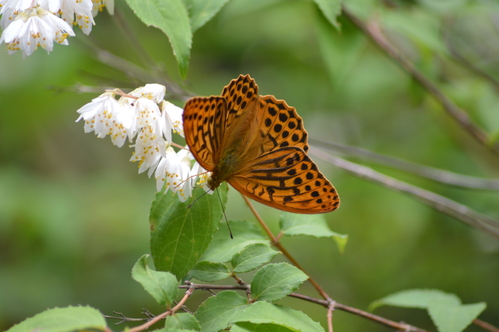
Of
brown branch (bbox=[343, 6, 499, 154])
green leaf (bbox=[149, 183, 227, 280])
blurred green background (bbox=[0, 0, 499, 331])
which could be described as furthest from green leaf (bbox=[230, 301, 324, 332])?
blurred green background (bbox=[0, 0, 499, 331])

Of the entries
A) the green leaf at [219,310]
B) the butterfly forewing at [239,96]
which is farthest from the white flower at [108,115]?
the green leaf at [219,310]

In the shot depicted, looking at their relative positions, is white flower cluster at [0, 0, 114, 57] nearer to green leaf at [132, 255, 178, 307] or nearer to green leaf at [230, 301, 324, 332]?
green leaf at [132, 255, 178, 307]

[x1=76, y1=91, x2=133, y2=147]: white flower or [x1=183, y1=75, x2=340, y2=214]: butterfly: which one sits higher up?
[x1=76, y1=91, x2=133, y2=147]: white flower

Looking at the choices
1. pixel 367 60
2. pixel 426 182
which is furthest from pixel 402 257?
pixel 367 60

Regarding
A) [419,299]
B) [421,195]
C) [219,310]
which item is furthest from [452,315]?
[219,310]

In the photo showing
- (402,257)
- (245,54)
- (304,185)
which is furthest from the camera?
(245,54)

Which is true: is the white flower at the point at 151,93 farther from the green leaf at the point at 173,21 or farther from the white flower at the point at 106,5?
the white flower at the point at 106,5

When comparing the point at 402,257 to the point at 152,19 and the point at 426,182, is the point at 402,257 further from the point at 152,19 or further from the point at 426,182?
the point at 152,19
